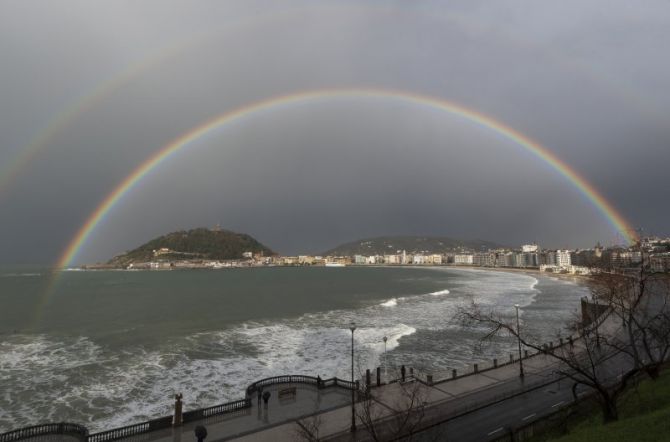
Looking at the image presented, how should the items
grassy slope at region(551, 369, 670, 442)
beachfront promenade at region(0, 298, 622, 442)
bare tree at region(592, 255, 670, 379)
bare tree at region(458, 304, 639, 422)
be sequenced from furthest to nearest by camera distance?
beachfront promenade at region(0, 298, 622, 442) < bare tree at region(592, 255, 670, 379) < bare tree at region(458, 304, 639, 422) < grassy slope at region(551, 369, 670, 442)

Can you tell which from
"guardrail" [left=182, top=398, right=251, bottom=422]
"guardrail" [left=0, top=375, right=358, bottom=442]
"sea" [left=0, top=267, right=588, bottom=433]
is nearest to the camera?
"guardrail" [left=0, top=375, right=358, bottom=442]

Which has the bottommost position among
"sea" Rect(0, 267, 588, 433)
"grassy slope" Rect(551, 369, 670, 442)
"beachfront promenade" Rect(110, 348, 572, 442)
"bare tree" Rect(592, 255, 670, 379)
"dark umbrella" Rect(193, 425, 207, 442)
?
Result: "sea" Rect(0, 267, 588, 433)

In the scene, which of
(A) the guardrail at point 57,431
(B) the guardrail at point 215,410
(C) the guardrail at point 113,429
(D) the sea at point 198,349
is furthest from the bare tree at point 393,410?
(A) the guardrail at point 57,431

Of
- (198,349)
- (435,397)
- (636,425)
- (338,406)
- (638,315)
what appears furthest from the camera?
(198,349)

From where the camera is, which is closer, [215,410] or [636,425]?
Answer: [636,425]

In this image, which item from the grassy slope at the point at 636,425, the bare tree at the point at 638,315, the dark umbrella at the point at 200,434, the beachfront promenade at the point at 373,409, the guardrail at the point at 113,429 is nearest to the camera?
the grassy slope at the point at 636,425

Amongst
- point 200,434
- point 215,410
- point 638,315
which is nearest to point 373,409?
point 215,410

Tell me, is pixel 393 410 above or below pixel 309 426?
above

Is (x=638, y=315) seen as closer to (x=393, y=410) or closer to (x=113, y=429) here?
(x=393, y=410)

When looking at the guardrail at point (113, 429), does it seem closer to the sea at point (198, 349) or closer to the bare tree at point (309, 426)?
the bare tree at point (309, 426)

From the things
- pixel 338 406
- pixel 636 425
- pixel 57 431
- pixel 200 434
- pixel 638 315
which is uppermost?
pixel 638 315

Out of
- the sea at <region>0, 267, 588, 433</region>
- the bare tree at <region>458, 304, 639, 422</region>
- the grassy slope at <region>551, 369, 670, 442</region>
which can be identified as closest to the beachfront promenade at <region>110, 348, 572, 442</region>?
the bare tree at <region>458, 304, 639, 422</region>

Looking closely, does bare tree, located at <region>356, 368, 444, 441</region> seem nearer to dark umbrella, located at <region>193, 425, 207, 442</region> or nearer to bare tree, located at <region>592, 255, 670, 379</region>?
dark umbrella, located at <region>193, 425, 207, 442</region>
